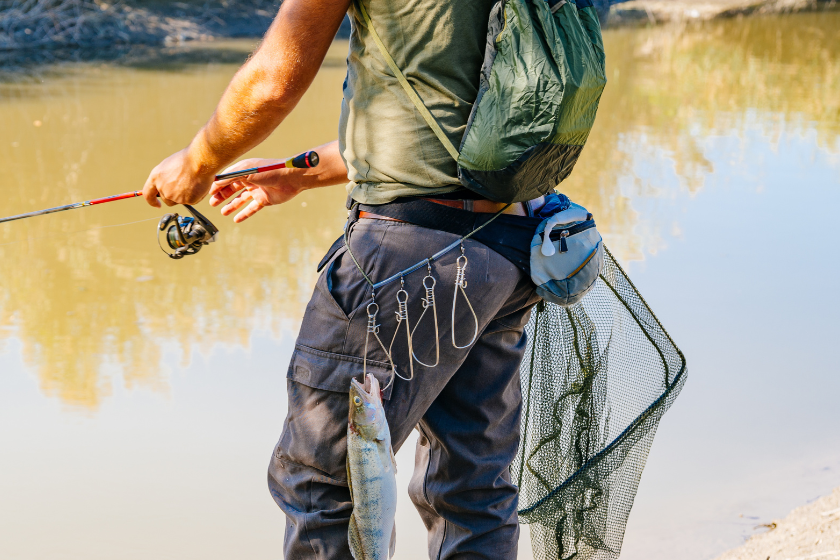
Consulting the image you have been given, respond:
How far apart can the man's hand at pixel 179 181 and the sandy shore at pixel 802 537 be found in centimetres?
175

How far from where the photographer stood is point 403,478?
3.03 m

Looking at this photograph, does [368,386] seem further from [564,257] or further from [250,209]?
[250,209]

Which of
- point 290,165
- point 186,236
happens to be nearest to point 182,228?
point 186,236

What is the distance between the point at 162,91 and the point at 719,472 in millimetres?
8096

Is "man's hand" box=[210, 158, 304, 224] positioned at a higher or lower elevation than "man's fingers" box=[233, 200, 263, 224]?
higher

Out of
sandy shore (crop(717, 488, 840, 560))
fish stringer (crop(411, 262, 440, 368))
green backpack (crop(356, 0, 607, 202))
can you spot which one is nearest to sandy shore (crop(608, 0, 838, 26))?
sandy shore (crop(717, 488, 840, 560))

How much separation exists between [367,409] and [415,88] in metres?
0.57

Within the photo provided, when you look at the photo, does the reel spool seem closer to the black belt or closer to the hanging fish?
the black belt

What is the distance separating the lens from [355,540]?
156cm

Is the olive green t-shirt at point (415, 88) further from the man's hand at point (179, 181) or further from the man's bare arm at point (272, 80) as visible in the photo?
the man's hand at point (179, 181)

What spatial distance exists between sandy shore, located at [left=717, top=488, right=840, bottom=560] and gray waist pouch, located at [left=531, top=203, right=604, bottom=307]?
108 cm

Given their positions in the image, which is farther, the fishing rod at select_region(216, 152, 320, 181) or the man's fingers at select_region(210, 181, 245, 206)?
the man's fingers at select_region(210, 181, 245, 206)

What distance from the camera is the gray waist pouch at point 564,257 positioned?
5.45ft

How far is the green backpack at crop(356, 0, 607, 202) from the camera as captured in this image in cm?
148
